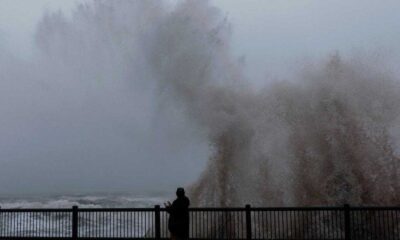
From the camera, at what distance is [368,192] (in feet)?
63.0

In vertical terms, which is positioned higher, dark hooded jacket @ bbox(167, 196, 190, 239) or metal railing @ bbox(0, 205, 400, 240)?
dark hooded jacket @ bbox(167, 196, 190, 239)

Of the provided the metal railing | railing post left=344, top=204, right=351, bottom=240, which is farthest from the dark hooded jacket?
railing post left=344, top=204, right=351, bottom=240

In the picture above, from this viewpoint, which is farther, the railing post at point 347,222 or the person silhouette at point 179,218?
the railing post at point 347,222

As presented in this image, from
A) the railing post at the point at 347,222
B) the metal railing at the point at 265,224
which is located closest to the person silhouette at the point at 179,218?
the metal railing at the point at 265,224

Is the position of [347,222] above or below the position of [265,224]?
above

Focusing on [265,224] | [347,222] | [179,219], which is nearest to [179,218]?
[179,219]

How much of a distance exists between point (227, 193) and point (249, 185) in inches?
37.3

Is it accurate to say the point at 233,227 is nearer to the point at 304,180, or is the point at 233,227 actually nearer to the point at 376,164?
the point at 304,180

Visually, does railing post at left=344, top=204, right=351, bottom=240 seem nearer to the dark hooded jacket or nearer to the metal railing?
the metal railing

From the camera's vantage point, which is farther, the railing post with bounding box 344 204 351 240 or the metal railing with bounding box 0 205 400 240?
the metal railing with bounding box 0 205 400 240

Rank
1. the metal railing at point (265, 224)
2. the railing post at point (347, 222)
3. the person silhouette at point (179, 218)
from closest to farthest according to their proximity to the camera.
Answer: the person silhouette at point (179, 218), the railing post at point (347, 222), the metal railing at point (265, 224)

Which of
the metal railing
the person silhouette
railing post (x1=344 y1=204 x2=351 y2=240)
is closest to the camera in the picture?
the person silhouette

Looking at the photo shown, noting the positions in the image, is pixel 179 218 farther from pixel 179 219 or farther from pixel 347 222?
pixel 347 222

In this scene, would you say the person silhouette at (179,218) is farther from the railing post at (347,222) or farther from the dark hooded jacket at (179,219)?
the railing post at (347,222)
